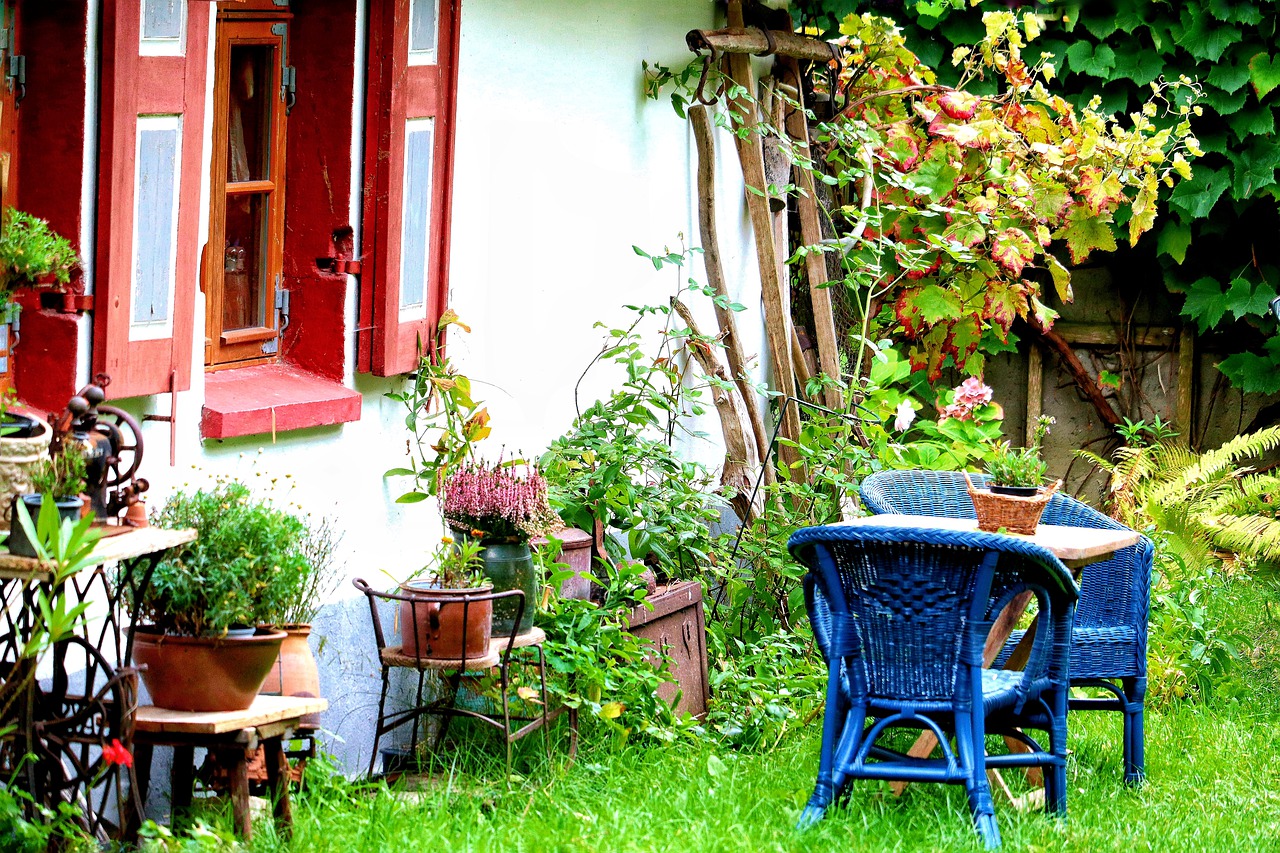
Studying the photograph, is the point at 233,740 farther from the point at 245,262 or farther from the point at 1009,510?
the point at 1009,510

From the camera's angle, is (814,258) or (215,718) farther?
(814,258)

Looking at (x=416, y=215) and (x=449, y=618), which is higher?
(x=416, y=215)

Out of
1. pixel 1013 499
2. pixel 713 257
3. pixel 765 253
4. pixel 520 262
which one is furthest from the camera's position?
pixel 765 253

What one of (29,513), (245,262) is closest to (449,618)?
(245,262)

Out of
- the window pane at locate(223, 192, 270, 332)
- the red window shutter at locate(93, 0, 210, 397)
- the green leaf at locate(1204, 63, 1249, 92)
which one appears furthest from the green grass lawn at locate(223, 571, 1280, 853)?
the green leaf at locate(1204, 63, 1249, 92)

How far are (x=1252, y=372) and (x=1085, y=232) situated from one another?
4.84 ft

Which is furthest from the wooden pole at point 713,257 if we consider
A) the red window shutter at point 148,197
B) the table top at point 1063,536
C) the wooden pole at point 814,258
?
the red window shutter at point 148,197

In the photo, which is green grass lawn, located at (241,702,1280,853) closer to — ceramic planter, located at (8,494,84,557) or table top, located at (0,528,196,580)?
table top, located at (0,528,196,580)

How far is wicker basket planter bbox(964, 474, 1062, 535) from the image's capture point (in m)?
4.48

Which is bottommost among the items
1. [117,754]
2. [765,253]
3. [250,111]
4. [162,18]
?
[117,754]

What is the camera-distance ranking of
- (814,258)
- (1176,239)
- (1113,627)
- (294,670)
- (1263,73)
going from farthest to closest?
(1176,239) < (1263,73) < (814,258) < (1113,627) < (294,670)

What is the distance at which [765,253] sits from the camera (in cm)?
730

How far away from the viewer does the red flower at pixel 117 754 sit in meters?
3.14

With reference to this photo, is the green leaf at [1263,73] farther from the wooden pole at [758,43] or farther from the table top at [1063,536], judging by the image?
the table top at [1063,536]
